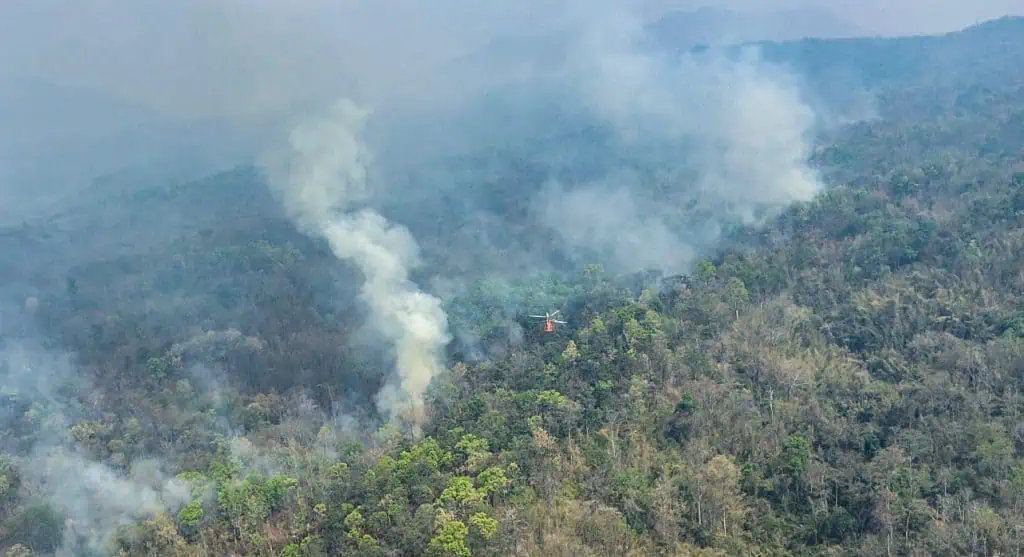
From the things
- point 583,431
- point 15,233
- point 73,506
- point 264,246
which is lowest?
point 73,506

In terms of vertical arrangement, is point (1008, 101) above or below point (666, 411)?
above

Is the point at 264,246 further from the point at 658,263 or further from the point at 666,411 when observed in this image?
the point at 666,411

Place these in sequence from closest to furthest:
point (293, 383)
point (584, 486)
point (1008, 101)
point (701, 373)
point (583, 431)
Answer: point (584, 486), point (583, 431), point (701, 373), point (293, 383), point (1008, 101)

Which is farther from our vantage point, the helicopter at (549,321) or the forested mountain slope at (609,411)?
the helicopter at (549,321)

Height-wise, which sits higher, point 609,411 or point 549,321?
point 549,321

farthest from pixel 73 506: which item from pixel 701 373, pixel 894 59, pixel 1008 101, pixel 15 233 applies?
pixel 894 59

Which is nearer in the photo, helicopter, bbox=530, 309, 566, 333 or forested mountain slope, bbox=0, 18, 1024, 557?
forested mountain slope, bbox=0, 18, 1024, 557

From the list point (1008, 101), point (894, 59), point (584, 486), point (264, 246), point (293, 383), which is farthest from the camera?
point (894, 59)

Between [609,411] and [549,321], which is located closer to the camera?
[609,411]
